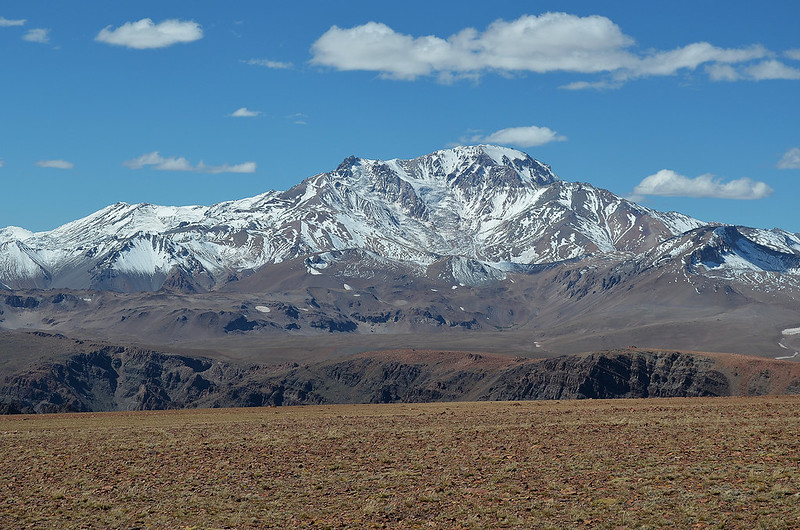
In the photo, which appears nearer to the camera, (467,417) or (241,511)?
(241,511)

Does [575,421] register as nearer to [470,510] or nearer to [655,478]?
[655,478]

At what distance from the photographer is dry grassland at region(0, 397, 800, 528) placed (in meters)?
31.3

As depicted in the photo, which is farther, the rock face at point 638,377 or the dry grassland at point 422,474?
the rock face at point 638,377

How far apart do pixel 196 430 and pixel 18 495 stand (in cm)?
1900

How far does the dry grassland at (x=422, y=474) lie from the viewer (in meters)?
31.3

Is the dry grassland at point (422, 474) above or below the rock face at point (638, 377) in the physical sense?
above

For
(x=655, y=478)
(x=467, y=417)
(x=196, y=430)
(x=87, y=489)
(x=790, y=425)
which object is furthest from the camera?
(x=467, y=417)

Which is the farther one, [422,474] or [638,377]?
[638,377]

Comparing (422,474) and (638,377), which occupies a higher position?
(422,474)

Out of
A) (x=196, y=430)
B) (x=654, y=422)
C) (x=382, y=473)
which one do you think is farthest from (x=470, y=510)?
(x=196, y=430)

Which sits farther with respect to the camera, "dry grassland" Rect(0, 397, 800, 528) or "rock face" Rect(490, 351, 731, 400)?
"rock face" Rect(490, 351, 731, 400)

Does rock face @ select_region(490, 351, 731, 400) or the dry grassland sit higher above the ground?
the dry grassland

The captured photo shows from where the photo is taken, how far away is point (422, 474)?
124 ft

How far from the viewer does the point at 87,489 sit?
37219mm
